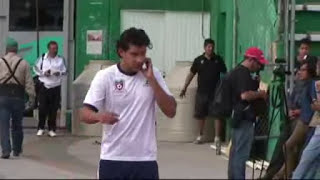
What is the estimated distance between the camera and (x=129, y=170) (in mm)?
5305

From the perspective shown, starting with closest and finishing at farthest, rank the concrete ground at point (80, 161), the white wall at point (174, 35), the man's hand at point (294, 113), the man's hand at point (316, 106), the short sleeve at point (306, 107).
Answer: the man's hand at point (316, 106)
the short sleeve at point (306, 107)
the man's hand at point (294, 113)
the concrete ground at point (80, 161)
the white wall at point (174, 35)

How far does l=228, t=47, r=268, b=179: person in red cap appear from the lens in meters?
8.84

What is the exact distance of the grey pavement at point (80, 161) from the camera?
10250mm

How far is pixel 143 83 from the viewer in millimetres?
5234

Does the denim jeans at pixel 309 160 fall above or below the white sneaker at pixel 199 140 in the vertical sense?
above

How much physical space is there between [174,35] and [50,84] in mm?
2722

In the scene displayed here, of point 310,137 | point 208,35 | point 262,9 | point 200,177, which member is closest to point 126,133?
point 310,137

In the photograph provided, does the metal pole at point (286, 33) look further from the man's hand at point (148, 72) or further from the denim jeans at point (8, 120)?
the man's hand at point (148, 72)

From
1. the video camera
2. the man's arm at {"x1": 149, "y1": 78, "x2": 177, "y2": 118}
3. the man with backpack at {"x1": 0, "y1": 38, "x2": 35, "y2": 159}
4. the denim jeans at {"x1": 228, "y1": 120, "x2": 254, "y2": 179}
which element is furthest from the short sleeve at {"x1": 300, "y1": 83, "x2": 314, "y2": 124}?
the man with backpack at {"x1": 0, "y1": 38, "x2": 35, "y2": 159}

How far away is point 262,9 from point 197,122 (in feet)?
10.2

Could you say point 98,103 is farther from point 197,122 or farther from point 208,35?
point 208,35

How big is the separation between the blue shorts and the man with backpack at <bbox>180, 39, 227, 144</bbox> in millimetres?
8546

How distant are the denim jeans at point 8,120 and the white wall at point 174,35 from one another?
4302mm

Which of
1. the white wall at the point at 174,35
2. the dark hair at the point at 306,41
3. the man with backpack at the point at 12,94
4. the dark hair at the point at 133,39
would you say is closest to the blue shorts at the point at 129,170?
the dark hair at the point at 133,39
